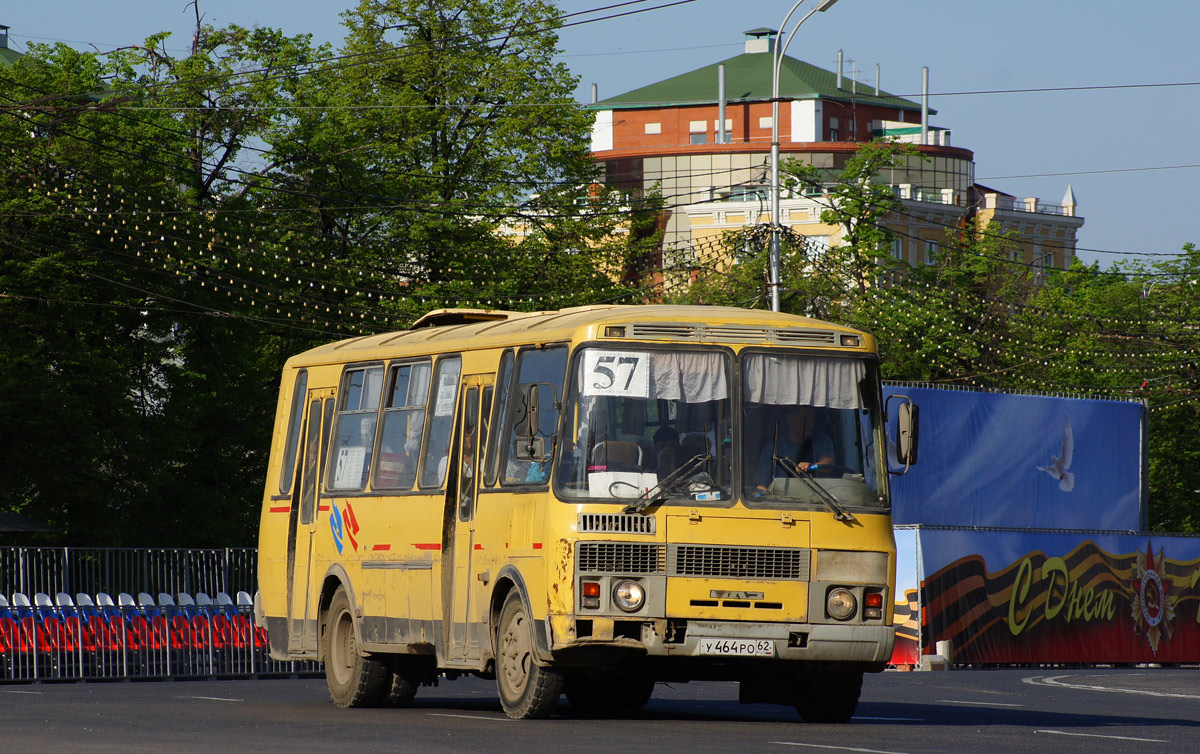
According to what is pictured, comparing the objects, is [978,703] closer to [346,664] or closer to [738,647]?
[346,664]

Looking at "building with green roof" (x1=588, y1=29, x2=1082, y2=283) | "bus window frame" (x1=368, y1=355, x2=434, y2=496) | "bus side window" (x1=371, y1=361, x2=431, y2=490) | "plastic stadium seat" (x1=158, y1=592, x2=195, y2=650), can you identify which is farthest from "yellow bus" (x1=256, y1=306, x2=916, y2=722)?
"building with green roof" (x1=588, y1=29, x2=1082, y2=283)

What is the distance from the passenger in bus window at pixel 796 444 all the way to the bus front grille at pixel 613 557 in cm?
104

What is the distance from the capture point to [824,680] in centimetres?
1550

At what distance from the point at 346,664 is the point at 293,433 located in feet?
8.74

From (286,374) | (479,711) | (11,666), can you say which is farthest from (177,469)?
(479,711)

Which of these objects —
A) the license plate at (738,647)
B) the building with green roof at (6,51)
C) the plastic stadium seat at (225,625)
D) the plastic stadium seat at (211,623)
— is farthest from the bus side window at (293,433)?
the building with green roof at (6,51)

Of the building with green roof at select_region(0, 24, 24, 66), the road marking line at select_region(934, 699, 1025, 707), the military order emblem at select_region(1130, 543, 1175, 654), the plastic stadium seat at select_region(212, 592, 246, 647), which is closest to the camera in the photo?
the road marking line at select_region(934, 699, 1025, 707)

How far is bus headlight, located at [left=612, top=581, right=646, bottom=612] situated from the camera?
14.1 m

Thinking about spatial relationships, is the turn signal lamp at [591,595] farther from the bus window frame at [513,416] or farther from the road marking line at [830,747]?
the road marking line at [830,747]

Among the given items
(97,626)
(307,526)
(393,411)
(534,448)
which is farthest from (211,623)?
(534,448)

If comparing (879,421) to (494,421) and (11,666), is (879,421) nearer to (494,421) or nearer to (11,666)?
(494,421)

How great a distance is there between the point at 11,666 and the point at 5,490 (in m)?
16.4

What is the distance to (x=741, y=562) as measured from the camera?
46.9 ft

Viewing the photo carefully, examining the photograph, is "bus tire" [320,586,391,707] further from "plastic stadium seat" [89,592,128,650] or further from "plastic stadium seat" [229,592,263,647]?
"plastic stadium seat" [229,592,263,647]
